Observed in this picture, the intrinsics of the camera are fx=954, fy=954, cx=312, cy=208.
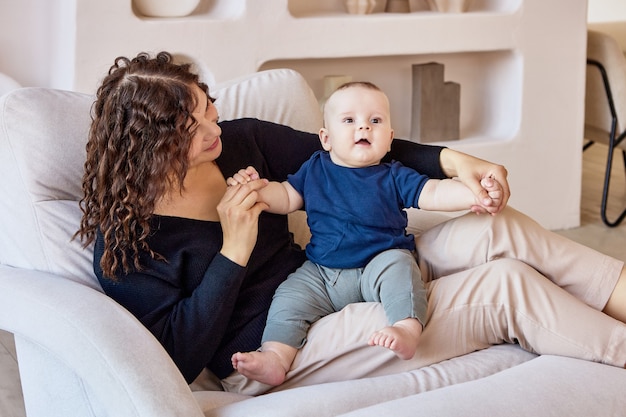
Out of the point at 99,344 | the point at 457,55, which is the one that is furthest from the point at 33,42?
the point at 99,344

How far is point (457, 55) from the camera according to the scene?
3654mm

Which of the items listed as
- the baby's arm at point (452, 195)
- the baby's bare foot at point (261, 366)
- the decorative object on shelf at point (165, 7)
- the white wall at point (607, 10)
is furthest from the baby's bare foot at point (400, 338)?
the white wall at point (607, 10)

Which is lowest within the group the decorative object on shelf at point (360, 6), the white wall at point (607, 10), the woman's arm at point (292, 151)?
the woman's arm at point (292, 151)

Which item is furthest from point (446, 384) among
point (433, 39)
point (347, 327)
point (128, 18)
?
point (433, 39)

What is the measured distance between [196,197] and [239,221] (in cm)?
12

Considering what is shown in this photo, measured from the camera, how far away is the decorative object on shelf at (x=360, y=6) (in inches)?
129

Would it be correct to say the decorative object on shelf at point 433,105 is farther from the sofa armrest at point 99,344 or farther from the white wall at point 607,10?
the white wall at point 607,10

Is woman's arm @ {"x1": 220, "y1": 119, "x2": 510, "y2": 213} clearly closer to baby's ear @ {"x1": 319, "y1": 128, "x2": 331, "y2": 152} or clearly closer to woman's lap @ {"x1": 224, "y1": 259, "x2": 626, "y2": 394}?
baby's ear @ {"x1": 319, "y1": 128, "x2": 331, "y2": 152}

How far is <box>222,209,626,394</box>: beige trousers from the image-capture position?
1614 millimetres

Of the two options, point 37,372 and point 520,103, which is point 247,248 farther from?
point 520,103

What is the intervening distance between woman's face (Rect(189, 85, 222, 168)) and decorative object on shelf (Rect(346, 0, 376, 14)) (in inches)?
67.7

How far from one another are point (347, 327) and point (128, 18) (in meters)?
1.50

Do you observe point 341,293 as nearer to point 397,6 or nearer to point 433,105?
point 433,105

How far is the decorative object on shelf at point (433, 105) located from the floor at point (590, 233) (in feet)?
2.07
